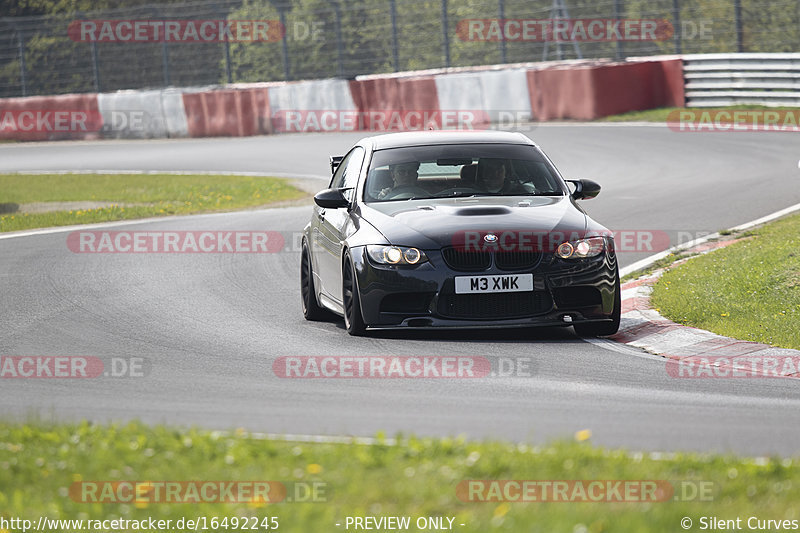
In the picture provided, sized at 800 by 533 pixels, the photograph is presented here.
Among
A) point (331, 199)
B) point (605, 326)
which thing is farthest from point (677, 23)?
point (605, 326)

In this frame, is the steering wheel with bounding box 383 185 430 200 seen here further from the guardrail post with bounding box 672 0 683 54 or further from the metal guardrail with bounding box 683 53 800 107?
the guardrail post with bounding box 672 0 683 54

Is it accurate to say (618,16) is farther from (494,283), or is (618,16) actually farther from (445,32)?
(494,283)

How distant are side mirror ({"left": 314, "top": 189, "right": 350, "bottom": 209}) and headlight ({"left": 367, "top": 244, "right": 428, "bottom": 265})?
3.12ft

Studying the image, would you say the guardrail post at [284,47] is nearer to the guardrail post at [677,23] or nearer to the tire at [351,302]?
the guardrail post at [677,23]

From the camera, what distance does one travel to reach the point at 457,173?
10.7 meters

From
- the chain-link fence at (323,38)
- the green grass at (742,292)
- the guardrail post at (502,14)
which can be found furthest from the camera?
the guardrail post at (502,14)

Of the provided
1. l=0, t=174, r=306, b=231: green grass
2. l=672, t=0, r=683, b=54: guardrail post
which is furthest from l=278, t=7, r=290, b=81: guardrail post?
l=672, t=0, r=683, b=54: guardrail post

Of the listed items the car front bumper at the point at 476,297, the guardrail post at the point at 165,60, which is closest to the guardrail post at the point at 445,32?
the guardrail post at the point at 165,60

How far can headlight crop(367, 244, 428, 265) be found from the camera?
30.6ft

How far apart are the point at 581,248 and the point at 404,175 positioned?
177 cm

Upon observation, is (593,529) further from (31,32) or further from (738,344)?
(31,32)

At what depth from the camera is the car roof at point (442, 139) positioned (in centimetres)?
1082

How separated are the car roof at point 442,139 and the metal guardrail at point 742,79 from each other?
1704cm

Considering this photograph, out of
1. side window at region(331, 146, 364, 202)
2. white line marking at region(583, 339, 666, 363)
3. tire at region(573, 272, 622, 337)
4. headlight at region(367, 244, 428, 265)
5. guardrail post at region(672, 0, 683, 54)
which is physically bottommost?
white line marking at region(583, 339, 666, 363)
